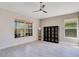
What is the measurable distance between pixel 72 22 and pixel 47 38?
308 centimetres

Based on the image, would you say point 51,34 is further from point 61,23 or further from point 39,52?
point 39,52

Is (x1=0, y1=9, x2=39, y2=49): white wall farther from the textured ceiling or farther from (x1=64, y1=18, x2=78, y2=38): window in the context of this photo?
(x1=64, y1=18, x2=78, y2=38): window

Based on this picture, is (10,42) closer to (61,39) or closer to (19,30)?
(19,30)

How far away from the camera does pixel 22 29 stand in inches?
281

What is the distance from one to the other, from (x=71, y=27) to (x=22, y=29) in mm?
4303

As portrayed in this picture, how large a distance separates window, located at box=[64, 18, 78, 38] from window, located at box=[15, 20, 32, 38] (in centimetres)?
342

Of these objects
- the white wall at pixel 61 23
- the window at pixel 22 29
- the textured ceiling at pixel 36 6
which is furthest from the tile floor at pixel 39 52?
the textured ceiling at pixel 36 6

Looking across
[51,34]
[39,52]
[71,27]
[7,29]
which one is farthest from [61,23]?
[7,29]

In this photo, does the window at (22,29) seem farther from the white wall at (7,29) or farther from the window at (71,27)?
the window at (71,27)

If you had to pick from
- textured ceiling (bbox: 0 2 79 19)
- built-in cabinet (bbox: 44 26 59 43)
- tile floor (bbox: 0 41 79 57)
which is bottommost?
tile floor (bbox: 0 41 79 57)

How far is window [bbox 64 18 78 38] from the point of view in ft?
22.7

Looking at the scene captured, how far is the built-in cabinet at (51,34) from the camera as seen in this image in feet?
26.5

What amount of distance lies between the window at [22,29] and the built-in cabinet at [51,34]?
1.89 meters

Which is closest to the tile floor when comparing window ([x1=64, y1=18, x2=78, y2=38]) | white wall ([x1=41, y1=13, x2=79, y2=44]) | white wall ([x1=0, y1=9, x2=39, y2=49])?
white wall ([x1=0, y1=9, x2=39, y2=49])
